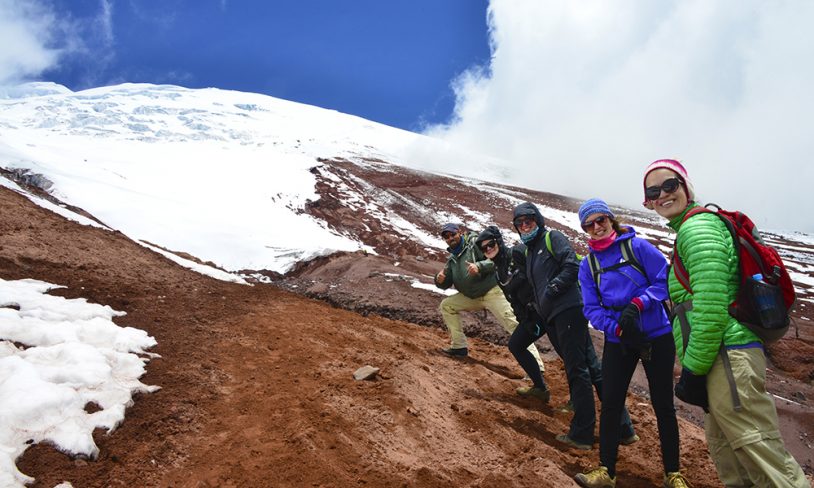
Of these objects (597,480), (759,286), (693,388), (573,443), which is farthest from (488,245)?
(759,286)

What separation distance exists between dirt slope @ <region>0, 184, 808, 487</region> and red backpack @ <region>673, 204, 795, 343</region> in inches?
75.6

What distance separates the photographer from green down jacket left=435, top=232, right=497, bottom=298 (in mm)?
6672

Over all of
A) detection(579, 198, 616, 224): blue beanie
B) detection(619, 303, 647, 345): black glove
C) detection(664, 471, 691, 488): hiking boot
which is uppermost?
detection(579, 198, 616, 224): blue beanie

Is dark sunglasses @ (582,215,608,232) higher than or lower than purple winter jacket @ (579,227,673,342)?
higher

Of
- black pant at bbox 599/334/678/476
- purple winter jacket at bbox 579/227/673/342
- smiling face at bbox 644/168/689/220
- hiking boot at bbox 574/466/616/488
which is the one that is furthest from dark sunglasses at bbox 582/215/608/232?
hiking boot at bbox 574/466/616/488

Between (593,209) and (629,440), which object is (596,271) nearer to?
(593,209)

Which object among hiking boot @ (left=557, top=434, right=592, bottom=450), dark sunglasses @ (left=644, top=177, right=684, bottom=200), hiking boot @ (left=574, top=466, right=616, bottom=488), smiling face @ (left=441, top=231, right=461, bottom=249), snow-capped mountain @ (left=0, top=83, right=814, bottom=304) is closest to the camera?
dark sunglasses @ (left=644, top=177, right=684, bottom=200)

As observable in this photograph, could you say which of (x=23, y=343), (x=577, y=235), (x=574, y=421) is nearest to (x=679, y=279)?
(x=574, y=421)

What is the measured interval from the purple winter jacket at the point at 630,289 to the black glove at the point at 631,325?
4.8 inches

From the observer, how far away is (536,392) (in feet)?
19.1

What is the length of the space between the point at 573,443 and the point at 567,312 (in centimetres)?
126

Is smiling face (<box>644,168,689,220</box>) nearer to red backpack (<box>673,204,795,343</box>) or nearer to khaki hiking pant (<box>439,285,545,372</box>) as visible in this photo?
red backpack (<box>673,204,795,343</box>)

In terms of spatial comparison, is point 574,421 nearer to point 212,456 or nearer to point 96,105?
point 212,456

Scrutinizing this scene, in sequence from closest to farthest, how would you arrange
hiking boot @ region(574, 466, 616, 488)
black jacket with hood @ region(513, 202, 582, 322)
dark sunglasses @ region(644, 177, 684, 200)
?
dark sunglasses @ region(644, 177, 684, 200) → hiking boot @ region(574, 466, 616, 488) → black jacket with hood @ region(513, 202, 582, 322)
